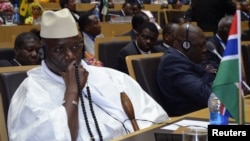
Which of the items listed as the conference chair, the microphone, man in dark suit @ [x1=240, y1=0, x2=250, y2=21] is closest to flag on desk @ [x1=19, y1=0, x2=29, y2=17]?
man in dark suit @ [x1=240, y1=0, x2=250, y2=21]

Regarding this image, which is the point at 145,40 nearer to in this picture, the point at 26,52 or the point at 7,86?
the point at 26,52

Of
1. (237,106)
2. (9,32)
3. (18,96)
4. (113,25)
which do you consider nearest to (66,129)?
(18,96)

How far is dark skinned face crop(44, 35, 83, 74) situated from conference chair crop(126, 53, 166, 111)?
87 centimetres

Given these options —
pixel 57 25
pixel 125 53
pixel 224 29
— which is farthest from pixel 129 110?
pixel 224 29

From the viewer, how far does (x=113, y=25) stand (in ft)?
27.7

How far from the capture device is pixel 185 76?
11.7ft

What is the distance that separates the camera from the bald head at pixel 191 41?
3.71 metres

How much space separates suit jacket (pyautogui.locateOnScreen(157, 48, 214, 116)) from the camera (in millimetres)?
3533

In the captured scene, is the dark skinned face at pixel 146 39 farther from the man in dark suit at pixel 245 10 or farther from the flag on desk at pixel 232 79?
the man in dark suit at pixel 245 10

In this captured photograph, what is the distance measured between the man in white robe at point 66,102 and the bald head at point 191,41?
37.6 inches

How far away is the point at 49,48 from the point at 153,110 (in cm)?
65

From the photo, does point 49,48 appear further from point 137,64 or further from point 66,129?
point 137,64

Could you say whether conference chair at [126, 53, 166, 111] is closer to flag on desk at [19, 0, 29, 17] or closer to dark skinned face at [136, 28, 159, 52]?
dark skinned face at [136, 28, 159, 52]

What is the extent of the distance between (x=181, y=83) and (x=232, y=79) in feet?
6.31
